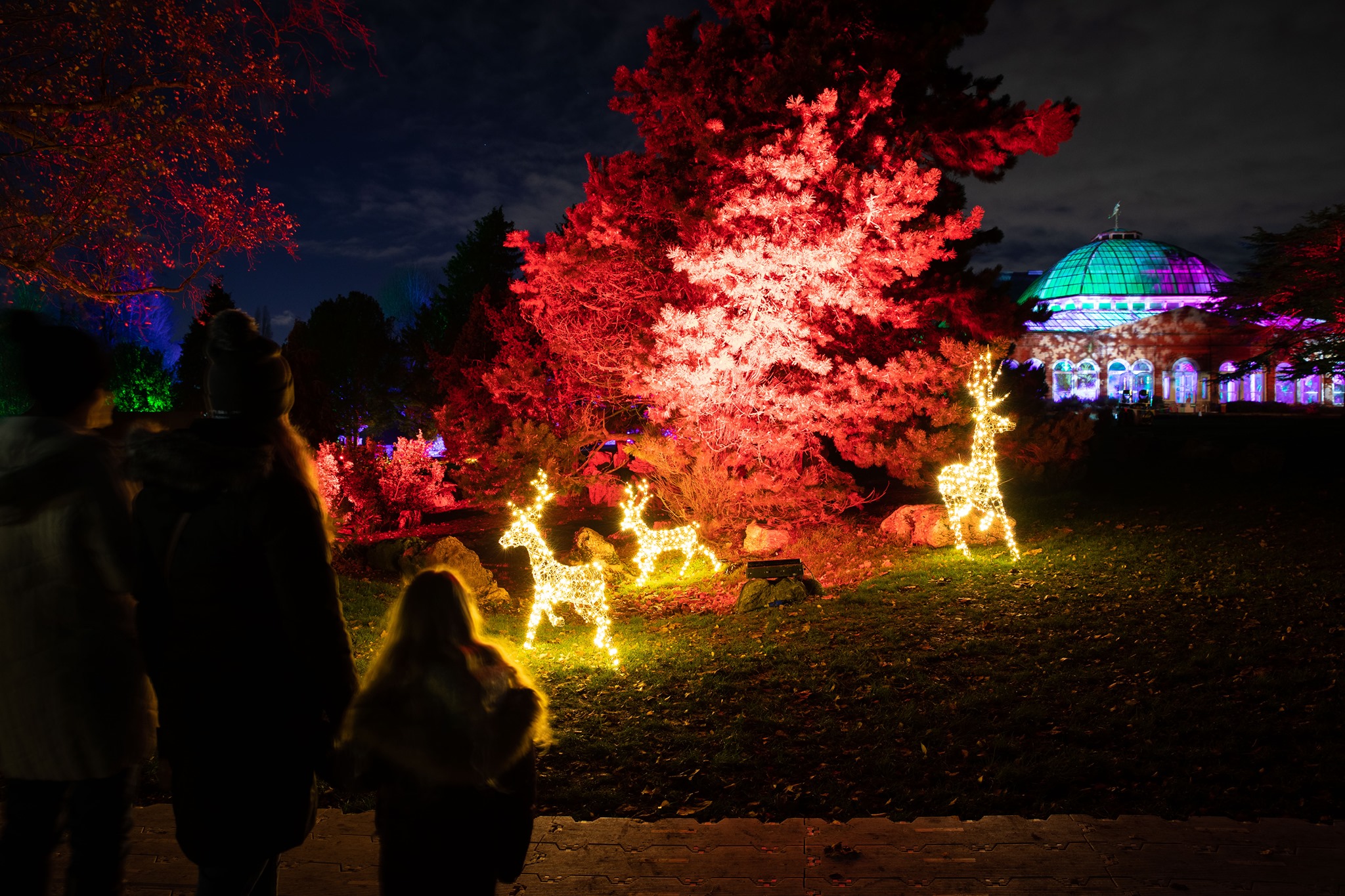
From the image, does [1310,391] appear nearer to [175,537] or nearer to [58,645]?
[175,537]

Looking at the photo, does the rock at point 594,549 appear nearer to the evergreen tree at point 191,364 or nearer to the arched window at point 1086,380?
the evergreen tree at point 191,364

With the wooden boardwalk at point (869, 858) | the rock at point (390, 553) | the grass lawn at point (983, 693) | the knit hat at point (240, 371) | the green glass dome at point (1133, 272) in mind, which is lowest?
the wooden boardwalk at point (869, 858)

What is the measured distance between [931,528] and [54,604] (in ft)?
35.8

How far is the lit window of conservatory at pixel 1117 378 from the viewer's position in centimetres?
5500

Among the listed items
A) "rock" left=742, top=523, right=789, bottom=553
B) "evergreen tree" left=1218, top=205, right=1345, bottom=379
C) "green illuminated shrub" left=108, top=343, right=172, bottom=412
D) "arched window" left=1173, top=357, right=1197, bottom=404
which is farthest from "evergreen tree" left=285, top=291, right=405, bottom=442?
"arched window" left=1173, top=357, right=1197, bottom=404

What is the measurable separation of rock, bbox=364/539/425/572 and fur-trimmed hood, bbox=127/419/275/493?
10564 millimetres

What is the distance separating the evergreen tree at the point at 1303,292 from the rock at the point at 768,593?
13698 mm

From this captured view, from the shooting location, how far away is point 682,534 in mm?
10281

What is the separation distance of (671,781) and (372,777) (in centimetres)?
265

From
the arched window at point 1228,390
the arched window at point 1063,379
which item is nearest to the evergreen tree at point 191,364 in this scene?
the arched window at point 1063,379

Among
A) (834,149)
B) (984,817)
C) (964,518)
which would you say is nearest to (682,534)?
(964,518)

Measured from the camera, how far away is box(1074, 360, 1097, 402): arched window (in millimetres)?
52781

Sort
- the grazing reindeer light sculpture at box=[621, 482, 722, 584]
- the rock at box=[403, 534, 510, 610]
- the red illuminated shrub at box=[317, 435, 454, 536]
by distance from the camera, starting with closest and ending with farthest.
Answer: the grazing reindeer light sculpture at box=[621, 482, 722, 584], the rock at box=[403, 534, 510, 610], the red illuminated shrub at box=[317, 435, 454, 536]

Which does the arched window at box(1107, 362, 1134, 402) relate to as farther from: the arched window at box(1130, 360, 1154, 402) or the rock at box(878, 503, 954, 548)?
the rock at box(878, 503, 954, 548)
